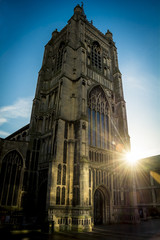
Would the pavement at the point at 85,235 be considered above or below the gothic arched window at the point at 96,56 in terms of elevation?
below

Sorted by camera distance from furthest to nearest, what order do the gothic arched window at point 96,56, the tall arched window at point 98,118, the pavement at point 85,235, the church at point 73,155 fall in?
the gothic arched window at point 96,56 → the tall arched window at point 98,118 → the church at point 73,155 → the pavement at point 85,235

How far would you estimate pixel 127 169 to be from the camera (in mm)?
24156

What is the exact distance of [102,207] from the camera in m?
20.4

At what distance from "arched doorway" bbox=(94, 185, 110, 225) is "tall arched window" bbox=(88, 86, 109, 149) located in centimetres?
576

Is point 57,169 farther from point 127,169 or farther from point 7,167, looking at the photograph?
point 127,169

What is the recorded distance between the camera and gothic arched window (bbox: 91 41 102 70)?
2942 cm

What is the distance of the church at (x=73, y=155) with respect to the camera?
16.2 meters

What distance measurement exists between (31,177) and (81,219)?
26.8 feet

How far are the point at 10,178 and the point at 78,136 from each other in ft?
30.9

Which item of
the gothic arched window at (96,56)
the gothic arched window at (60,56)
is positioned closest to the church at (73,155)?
the gothic arched window at (96,56)

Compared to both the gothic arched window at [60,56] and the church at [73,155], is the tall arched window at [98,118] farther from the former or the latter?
the gothic arched window at [60,56]

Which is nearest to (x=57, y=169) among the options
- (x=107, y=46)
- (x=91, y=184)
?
(x=91, y=184)

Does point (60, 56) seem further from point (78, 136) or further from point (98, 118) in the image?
point (78, 136)

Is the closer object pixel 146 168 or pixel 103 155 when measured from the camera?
pixel 103 155
